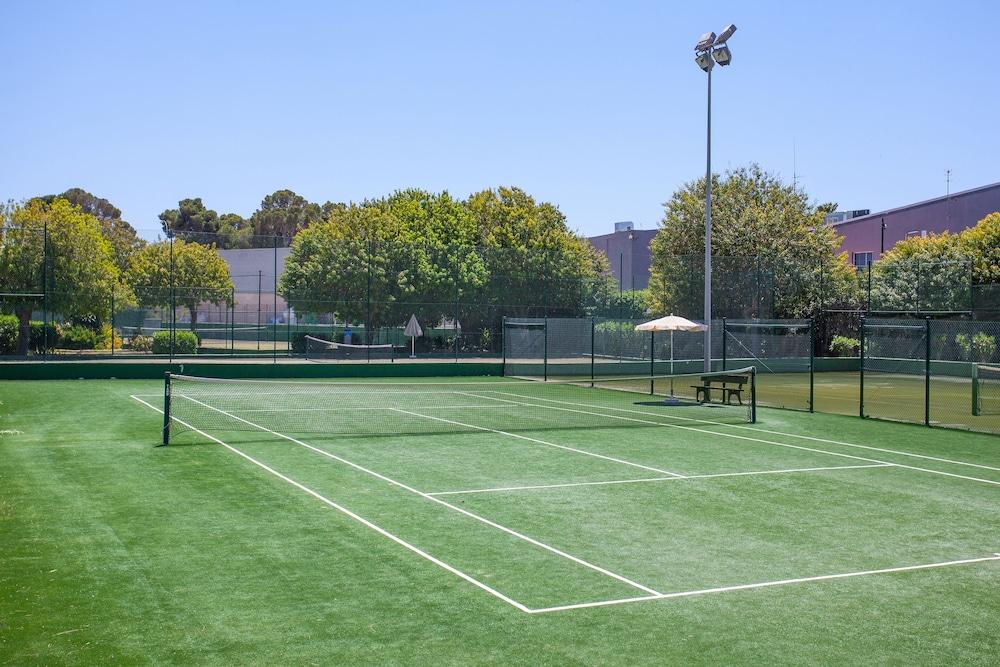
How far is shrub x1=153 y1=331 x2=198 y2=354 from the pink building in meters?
36.2

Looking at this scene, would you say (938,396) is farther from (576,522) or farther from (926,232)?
(926,232)

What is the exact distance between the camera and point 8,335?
140ft

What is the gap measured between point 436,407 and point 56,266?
2389 centimetres

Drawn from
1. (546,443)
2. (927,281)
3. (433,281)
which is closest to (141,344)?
(433,281)

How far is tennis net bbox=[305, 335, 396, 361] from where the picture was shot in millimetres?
41281

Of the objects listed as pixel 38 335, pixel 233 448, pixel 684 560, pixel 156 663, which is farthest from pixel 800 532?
pixel 38 335

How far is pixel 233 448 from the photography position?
1725 centimetres

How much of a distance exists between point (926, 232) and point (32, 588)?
56.6 meters

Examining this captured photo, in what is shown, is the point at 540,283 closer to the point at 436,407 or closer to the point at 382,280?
the point at 382,280

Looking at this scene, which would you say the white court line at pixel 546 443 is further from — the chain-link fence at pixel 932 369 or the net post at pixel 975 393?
the net post at pixel 975 393

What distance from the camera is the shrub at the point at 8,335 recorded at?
42.3 metres

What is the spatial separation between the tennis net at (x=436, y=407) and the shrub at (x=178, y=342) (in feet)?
41.5

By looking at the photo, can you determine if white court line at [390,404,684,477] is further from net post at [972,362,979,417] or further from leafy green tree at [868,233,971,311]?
leafy green tree at [868,233,971,311]

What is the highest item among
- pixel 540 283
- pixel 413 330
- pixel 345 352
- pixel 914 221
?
pixel 914 221
